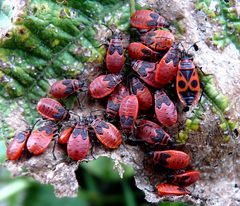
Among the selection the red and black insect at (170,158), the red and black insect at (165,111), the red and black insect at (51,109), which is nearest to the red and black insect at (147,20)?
the red and black insect at (165,111)

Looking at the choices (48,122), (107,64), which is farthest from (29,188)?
(107,64)

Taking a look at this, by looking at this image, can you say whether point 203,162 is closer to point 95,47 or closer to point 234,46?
point 234,46

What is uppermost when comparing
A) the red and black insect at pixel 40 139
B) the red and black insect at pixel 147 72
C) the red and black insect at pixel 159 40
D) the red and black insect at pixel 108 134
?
the red and black insect at pixel 159 40

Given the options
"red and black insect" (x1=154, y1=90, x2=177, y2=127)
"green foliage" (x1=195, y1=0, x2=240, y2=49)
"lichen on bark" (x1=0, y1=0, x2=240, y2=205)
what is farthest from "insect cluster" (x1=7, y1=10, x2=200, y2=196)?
"green foliage" (x1=195, y1=0, x2=240, y2=49)

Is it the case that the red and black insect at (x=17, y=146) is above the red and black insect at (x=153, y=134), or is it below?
below

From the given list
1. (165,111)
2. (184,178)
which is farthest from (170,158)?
(165,111)

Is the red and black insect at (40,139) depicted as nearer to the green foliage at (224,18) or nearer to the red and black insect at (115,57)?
the red and black insect at (115,57)
